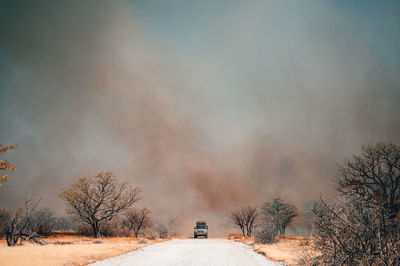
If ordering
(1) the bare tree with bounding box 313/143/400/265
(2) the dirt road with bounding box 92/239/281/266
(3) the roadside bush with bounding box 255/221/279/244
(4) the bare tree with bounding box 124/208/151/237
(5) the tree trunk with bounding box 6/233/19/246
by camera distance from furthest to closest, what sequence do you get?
1. (4) the bare tree with bounding box 124/208/151/237
2. (3) the roadside bush with bounding box 255/221/279/244
3. (5) the tree trunk with bounding box 6/233/19/246
4. (2) the dirt road with bounding box 92/239/281/266
5. (1) the bare tree with bounding box 313/143/400/265

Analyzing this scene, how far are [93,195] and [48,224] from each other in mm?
9083

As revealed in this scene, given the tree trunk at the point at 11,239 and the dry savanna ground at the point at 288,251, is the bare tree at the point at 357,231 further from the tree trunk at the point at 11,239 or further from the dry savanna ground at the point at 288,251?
the tree trunk at the point at 11,239

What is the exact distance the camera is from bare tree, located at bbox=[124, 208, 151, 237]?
2003 inches

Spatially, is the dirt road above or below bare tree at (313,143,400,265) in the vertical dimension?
below

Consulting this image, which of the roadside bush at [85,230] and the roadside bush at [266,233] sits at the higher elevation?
the roadside bush at [266,233]

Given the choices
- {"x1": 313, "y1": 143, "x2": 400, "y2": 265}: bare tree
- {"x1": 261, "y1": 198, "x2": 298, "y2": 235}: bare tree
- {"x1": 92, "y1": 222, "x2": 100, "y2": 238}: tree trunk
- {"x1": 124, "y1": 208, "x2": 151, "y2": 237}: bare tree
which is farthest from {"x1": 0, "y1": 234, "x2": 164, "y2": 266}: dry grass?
{"x1": 261, "y1": 198, "x2": 298, "y2": 235}: bare tree

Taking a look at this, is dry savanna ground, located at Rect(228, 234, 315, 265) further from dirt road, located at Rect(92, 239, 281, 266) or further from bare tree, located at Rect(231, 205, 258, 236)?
bare tree, located at Rect(231, 205, 258, 236)

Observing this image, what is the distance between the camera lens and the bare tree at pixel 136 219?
167 feet

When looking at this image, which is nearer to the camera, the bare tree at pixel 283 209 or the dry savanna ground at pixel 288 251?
the dry savanna ground at pixel 288 251

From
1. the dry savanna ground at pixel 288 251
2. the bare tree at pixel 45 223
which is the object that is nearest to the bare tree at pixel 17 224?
the bare tree at pixel 45 223

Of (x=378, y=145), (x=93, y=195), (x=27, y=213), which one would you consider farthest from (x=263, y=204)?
(x=27, y=213)

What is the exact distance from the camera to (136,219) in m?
51.5

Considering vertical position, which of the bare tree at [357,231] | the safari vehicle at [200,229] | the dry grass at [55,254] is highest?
the bare tree at [357,231]

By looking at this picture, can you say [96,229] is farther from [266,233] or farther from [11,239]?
[266,233]
